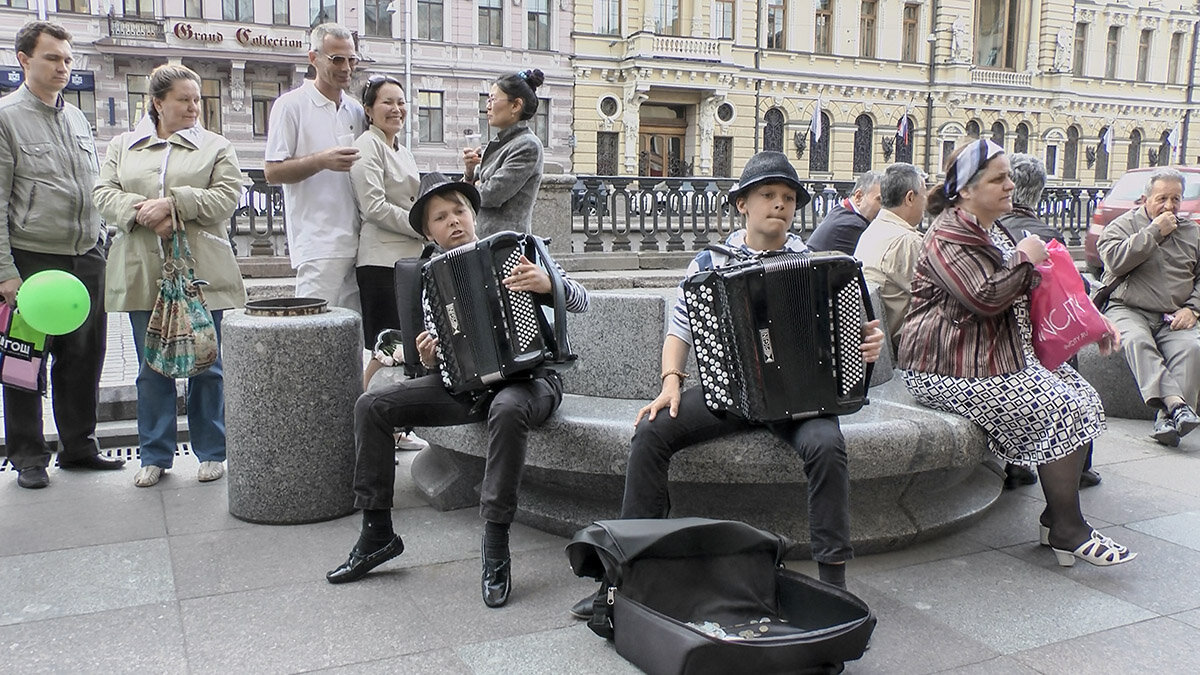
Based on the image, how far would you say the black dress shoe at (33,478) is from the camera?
4848mm

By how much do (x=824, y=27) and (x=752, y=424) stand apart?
130 feet

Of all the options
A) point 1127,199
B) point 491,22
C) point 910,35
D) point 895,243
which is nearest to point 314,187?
point 895,243

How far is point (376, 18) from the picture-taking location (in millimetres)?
33469

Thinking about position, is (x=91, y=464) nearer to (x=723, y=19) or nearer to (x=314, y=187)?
(x=314, y=187)

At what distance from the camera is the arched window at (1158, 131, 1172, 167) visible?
46.2m

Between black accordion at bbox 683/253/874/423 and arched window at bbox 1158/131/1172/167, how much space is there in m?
50.1

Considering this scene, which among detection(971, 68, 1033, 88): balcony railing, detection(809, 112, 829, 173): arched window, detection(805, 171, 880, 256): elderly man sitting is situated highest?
detection(971, 68, 1033, 88): balcony railing

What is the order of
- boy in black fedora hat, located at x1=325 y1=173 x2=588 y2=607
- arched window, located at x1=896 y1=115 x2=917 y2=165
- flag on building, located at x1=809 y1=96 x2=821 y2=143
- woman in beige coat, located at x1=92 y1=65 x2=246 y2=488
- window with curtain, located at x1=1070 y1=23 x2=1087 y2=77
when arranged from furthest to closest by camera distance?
1. window with curtain, located at x1=1070 y1=23 x2=1087 y2=77
2. arched window, located at x1=896 y1=115 x2=917 y2=165
3. flag on building, located at x1=809 y1=96 x2=821 y2=143
4. woman in beige coat, located at x1=92 y1=65 x2=246 y2=488
5. boy in black fedora hat, located at x1=325 y1=173 x2=588 y2=607

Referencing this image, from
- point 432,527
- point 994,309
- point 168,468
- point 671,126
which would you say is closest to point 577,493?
point 432,527

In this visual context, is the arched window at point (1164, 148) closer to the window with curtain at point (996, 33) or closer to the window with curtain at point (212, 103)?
the window with curtain at point (996, 33)

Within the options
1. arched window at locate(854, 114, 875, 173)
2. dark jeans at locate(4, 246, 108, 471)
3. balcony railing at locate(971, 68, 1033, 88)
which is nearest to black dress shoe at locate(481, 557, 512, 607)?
dark jeans at locate(4, 246, 108, 471)

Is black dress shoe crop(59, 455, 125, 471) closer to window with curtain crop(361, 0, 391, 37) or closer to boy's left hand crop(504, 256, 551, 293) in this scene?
boy's left hand crop(504, 256, 551, 293)

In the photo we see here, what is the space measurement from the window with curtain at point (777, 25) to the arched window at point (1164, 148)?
20421 mm

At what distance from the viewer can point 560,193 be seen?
34.6ft
